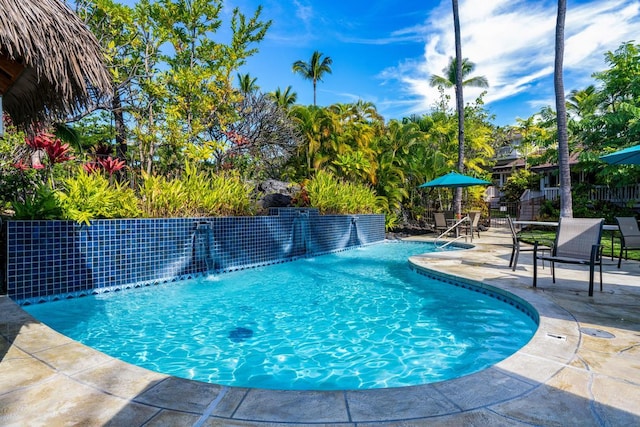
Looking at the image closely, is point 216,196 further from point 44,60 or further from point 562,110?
A: point 562,110

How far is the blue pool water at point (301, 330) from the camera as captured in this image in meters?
3.48

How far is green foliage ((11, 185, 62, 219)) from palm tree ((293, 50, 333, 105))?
114 ft

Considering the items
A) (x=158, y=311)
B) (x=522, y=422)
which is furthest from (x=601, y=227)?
(x=158, y=311)

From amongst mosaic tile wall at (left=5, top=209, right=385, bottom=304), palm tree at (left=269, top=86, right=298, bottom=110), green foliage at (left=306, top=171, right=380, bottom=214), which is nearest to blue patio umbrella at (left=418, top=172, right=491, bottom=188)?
green foliage at (left=306, top=171, right=380, bottom=214)

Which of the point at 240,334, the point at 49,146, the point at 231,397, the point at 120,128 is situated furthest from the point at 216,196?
the point at 231,397

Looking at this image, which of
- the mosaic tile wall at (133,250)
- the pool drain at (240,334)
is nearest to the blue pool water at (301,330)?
the pool drain at (240,334)

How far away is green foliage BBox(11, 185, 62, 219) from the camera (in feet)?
18.0

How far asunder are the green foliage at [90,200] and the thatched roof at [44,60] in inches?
58.6

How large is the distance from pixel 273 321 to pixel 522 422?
11.4 feet

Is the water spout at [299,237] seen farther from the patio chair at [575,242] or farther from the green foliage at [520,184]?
the green foliage at [520,184]

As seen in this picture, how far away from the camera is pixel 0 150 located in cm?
845

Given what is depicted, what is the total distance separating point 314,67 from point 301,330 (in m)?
36.8

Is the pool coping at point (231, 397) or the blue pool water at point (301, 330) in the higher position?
the pool coping at point (231, 397)

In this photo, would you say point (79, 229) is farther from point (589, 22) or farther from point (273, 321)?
point (589, 22)
